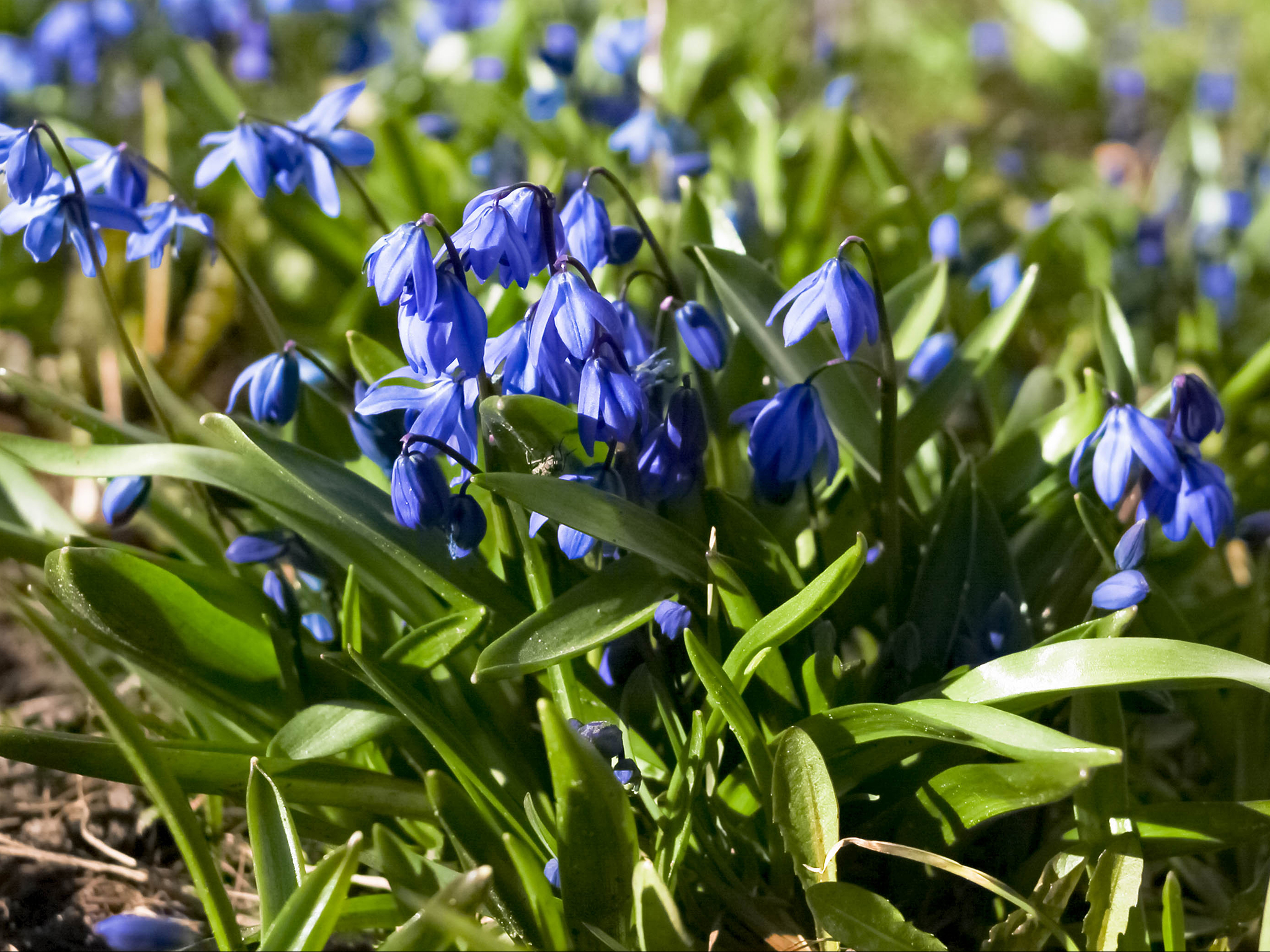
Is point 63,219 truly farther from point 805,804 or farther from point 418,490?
point 805,804

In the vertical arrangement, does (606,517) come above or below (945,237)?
below

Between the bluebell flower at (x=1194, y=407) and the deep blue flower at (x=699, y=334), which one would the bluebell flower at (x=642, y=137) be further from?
the bluebell flower at (x=1194, y=407)

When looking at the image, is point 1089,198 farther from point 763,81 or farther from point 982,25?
point 982,25

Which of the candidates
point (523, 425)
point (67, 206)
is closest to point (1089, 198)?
point (523, 425)

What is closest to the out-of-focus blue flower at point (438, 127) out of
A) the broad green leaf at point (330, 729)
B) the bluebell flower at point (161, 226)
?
the bluebell flower at point (161, 226)

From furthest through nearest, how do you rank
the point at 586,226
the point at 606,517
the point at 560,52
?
the point at 560,52 < the point at 586,226 < the point at 606,517

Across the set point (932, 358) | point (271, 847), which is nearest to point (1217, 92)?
point (932, 358)

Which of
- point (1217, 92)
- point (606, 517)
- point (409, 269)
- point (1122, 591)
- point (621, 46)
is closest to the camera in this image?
point (409, 269)

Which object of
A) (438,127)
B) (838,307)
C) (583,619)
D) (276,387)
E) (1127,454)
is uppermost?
(438,127)
